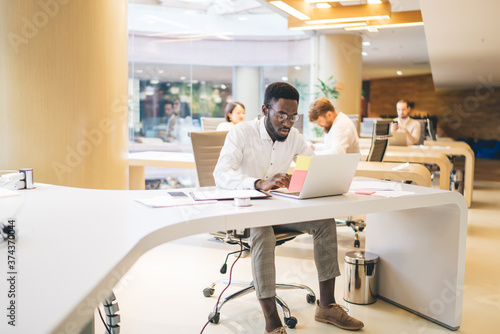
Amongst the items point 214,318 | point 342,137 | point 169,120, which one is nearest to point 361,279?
point 214,318

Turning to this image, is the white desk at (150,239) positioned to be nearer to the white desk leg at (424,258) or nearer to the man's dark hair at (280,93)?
the white desk leg at (424,258)

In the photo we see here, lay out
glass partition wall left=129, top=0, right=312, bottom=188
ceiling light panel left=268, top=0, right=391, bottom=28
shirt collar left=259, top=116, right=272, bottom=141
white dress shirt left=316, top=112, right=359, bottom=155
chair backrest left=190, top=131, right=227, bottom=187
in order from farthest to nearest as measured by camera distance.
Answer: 1. glass partition wall left=129, top=0, right=312, bottom=188
2. ceiling light panel left=268, top=0, right=391, bottom=28
3. white dress shirt left=316, top=112, right=359, bottom=155
4. chair backrest left=190, top=131, right=227, bottom=187
5. shirt collar left=259, top=116, right=272, bottom=141

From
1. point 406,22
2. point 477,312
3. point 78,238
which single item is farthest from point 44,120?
point 406,22

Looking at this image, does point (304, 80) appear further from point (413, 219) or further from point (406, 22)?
point (413, 219)

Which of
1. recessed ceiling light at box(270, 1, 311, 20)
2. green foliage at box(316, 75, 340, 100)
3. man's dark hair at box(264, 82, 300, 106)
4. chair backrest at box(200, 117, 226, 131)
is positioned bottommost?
chair backrest at box(200, 117, 226, 131)

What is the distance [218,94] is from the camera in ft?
35.0

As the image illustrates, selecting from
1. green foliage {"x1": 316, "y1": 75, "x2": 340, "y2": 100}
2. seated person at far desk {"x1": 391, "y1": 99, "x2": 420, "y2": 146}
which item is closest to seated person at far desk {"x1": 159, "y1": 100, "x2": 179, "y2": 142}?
green foliage {"x1": 316, "y1": 75, "x2": 340, "y2": 100}

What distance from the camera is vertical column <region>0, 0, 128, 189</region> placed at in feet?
9.42

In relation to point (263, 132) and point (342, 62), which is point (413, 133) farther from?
point (263, 132)

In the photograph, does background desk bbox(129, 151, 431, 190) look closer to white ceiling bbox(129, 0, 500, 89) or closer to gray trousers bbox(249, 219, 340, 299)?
gray trousers bbox(249, 219, 340, 299)

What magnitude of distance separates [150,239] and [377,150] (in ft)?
11.8

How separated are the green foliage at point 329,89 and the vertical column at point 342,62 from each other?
5.2 inches

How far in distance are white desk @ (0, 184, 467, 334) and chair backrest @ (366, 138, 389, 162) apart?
1645mm

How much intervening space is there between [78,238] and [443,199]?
1862 millimetres
